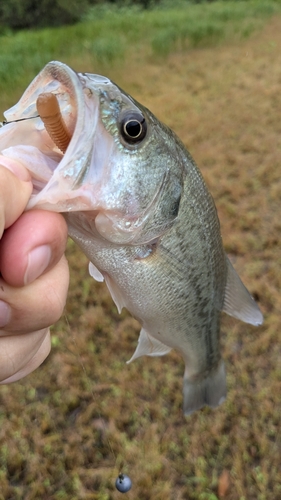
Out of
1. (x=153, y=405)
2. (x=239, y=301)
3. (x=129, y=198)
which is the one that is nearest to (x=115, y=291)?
(x=129, y=198)

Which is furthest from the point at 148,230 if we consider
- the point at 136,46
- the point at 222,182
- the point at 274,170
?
the point at 136,46

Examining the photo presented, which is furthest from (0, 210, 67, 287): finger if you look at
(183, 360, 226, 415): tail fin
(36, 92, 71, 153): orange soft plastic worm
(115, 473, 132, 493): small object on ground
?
(115, 473, 132, 493): small object on ground

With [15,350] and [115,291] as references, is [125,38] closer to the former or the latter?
[115,291]

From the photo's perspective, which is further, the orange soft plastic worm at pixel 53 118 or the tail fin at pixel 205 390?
the tail fin at pixel 205 390

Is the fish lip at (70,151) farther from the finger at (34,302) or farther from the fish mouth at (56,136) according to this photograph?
the finger at (34,302)

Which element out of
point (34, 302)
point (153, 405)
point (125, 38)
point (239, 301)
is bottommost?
point (153, 405)

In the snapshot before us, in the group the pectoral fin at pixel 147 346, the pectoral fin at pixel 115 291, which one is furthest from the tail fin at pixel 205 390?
the pectoral fin at pixel 115 291
